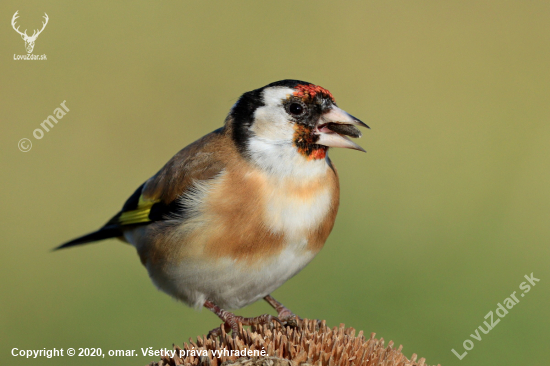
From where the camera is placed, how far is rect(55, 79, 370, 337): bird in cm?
362

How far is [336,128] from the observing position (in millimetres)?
3723

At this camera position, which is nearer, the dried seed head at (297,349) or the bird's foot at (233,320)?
the dried seed head at (297,349)

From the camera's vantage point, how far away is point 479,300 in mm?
5867

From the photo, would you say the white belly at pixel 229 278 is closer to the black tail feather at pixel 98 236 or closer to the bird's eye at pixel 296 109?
the bird's eye at pixel 296 109

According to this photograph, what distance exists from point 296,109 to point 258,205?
0.63m

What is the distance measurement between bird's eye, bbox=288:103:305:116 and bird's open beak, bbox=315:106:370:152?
13 centimetres

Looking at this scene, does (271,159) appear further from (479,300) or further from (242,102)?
(479,300)

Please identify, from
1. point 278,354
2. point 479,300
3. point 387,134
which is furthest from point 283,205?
point 387,134

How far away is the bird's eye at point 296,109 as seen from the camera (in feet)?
12.2

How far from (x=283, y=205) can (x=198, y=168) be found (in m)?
0.70

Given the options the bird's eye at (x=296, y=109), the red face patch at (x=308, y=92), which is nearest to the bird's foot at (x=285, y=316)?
the bird's eye at (x=296, y=109)
